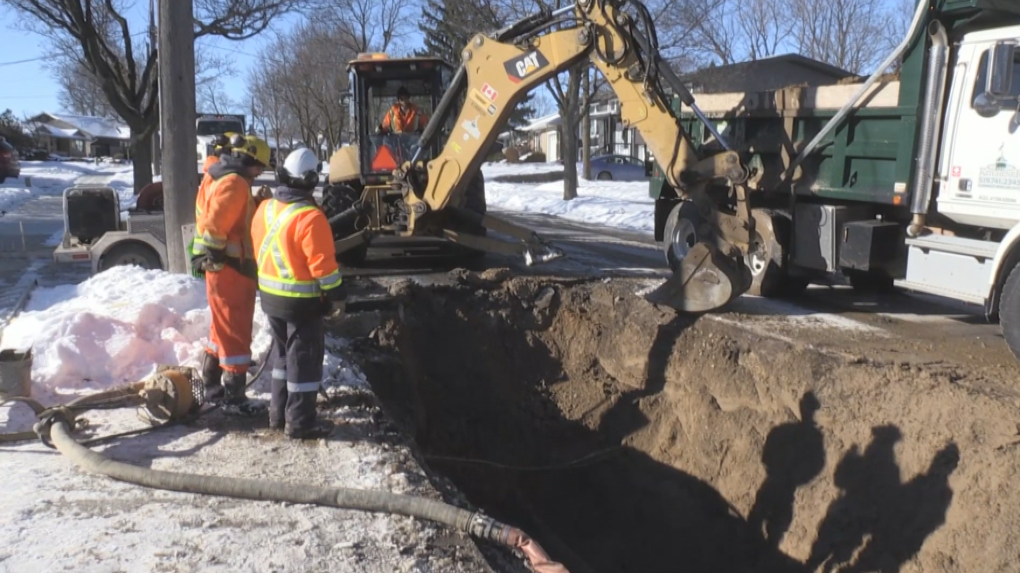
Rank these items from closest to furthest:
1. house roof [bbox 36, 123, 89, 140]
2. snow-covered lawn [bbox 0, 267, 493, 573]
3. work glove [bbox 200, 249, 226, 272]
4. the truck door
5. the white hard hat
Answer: snow-covered lawn [bbox 0, 267, 493, 573] → the white hard hat → work glove [bbox 200, 249, 226, 272] → the truck door → house roof [bbox 36, 123, 89, 140]

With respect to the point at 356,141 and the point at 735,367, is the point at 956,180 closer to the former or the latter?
the point at 735,367

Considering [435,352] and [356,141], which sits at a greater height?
[356,141]

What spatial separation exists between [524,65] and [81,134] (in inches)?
3628

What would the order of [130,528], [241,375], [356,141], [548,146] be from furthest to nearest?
[548,146], [356,141], [241,375], [130,528]

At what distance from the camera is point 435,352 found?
869 centimetres

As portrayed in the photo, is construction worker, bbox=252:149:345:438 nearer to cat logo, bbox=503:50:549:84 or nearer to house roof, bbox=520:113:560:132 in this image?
cat logo, bbox=503:50:549:84

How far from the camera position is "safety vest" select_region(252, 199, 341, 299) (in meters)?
5.25

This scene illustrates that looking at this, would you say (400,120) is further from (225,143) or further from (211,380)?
(211,380)

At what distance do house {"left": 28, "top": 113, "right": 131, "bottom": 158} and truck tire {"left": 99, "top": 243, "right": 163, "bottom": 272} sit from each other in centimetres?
7517

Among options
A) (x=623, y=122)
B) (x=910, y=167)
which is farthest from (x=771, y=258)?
(x=623, y=122)

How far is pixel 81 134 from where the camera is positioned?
88.0 metres

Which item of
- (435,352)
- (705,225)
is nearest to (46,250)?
(435,352)

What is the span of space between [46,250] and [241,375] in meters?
11.4

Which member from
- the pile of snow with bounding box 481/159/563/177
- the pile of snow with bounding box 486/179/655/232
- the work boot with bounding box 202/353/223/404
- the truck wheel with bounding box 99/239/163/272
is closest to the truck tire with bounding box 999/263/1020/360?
the work boot with bounding box 202/353/223/404
